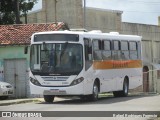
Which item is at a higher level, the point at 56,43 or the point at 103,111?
the point at 56,43

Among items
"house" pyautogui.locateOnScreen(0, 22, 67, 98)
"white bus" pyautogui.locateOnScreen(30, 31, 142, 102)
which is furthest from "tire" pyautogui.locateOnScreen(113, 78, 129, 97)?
"house" pyautogui.locateOnScreen(0, 22, 67, 98)

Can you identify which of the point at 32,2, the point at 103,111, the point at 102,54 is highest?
the point at 32,2

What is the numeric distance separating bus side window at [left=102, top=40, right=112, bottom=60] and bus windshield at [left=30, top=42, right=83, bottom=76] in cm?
304

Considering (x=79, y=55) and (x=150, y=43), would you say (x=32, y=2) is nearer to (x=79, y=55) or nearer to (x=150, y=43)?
(x=150, y=43)

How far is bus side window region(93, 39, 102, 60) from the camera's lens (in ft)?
84.0

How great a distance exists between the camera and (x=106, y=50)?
27078 mm

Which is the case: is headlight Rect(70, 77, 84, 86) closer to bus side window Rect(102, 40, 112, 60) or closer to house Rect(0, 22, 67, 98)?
bus side window Rect(102, 40, 112, 60)

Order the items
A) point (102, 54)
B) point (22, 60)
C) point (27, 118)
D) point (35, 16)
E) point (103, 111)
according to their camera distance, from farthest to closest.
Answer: point (35, 16) → point (22, 60) → point (102, 54) → point (103, 111) → point (27, 118)

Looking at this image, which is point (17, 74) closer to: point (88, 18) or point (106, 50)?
point (106, 50)

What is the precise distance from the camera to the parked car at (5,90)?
3044cm

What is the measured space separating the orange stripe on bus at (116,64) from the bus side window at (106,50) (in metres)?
0.25

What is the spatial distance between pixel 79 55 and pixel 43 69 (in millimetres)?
1713

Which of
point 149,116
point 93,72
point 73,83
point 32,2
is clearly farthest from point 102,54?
point 32,2

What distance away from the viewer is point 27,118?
1695cm
